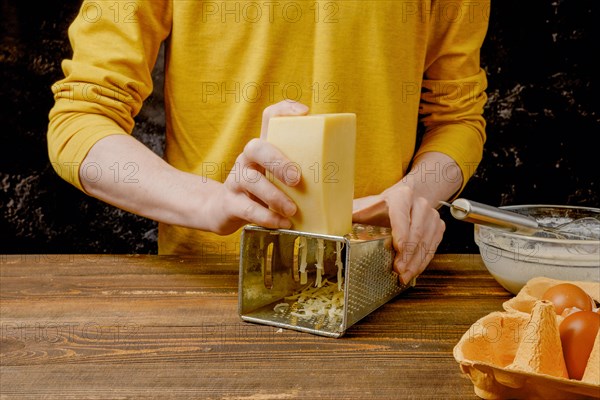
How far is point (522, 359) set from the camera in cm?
86

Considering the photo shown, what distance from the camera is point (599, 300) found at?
120 centimetres

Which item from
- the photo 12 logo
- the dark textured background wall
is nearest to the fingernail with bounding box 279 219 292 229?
the photo 12 logo

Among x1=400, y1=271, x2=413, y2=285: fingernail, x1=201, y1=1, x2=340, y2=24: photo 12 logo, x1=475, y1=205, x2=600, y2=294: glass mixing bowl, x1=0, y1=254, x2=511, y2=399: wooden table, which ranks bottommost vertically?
x1=0, y1=254, x2=511, y2=399: wooden table

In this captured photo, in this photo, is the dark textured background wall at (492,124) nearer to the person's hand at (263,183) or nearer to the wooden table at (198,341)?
the wooden table at (198,341)

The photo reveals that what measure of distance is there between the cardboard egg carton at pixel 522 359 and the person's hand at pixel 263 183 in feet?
1.39

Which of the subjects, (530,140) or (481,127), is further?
(530,140)

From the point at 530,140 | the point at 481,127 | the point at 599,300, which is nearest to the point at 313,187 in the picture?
the point at 599,300

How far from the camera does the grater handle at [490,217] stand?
1.28m

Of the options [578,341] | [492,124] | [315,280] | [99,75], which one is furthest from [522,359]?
[492,124]

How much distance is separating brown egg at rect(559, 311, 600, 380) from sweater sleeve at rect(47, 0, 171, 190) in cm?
122

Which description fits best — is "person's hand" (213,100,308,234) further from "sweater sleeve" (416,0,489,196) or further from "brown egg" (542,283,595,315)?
"sweater sleeve" (416,0,489,196)

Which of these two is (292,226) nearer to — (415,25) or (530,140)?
(415,25)

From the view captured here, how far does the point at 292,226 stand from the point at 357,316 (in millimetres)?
232

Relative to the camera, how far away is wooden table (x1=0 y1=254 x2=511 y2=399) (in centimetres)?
92
